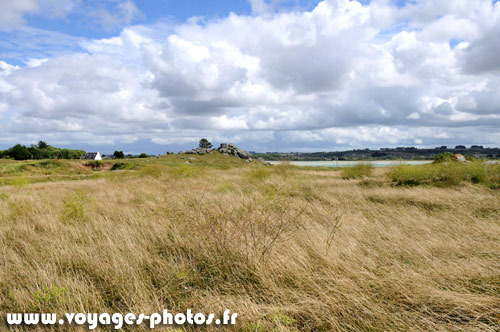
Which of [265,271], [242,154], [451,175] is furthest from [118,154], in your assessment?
[265,271]

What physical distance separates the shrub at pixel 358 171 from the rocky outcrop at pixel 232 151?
58.6 metres

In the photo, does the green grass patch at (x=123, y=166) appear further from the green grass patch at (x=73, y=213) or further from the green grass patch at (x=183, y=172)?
the green grass patch at (x=73, y=213)

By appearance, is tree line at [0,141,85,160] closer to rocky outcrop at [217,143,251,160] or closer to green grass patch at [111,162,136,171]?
green grass patch at [111,162,136,171]

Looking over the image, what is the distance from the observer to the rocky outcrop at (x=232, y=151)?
85919 millimetres

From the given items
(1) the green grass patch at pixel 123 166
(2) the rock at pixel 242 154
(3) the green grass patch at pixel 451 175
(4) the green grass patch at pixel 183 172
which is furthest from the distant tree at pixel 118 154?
(3) the green grass patch at pixel 451 175

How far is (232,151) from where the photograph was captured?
88.1m

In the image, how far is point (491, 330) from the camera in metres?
3.03

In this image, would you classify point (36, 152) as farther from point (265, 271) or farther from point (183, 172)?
point (265, 271)

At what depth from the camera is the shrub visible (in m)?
26.3

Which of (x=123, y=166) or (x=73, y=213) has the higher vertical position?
(x=123, y=166)

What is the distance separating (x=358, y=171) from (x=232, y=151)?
6362 centimetres

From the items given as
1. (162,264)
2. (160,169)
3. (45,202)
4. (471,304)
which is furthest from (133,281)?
(160,169)

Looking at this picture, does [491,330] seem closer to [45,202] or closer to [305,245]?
[305,245]

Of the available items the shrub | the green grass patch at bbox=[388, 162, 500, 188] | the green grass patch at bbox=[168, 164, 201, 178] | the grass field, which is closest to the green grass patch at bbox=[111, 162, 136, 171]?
the green grass patch at bbox=[168, 164, 201, 178]
